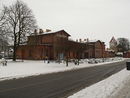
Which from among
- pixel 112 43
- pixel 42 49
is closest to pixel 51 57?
pixel 42 49

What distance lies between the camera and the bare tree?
159ft

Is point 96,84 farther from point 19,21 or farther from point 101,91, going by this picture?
point 19,21

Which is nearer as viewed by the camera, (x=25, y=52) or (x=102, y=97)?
(x=102, y=97)

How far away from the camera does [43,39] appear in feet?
204

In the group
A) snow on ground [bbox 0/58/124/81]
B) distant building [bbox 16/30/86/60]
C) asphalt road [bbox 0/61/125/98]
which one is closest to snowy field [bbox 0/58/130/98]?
snow on ground [bbox 0/58/124/81]

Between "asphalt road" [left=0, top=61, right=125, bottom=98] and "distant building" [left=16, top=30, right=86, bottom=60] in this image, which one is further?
"distant building" [left=16, top=30, right=86, bottom=60]

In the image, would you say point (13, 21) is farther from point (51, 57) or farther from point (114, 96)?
point (114, 96)

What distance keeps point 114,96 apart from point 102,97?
2.09ft

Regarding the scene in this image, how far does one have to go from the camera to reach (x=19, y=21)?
48938 mm

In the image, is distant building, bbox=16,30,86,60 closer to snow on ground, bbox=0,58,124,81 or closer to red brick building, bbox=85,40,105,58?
snow on ground, bbox=0,58,124,81

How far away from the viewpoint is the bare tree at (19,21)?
159 ft

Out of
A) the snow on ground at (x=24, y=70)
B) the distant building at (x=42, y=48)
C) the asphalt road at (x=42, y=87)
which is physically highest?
the distant building at (x=42, y=48)

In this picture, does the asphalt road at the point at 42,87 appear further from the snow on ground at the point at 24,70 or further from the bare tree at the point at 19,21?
the bare tree at the point at 19,21

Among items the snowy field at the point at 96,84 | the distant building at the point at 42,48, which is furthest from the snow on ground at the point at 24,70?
the distant building at the point at 42,48
